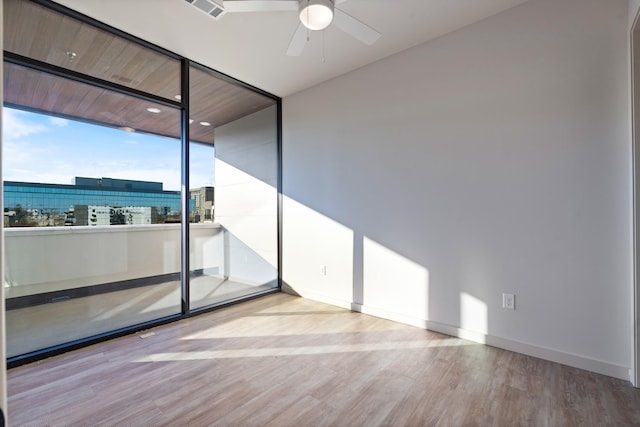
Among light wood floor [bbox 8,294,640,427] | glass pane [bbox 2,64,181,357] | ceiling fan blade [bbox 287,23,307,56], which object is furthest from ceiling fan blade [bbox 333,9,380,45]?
light wood floor [bbox 8,294,640,427]

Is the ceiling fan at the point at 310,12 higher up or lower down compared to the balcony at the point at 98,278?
higher up

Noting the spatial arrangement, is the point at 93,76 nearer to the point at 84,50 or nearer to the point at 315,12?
the point at 84,50

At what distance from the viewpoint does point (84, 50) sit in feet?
9.04

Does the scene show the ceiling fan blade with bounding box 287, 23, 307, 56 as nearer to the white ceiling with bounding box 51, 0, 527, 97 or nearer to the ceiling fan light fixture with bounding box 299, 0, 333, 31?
the ceiling fan light fixture with bounding box 299, 0, 333, 31

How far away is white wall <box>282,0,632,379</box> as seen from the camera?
2297 mm

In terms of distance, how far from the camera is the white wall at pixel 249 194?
390cm

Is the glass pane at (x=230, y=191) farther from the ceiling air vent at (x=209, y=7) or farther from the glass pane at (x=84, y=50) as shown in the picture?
the ceiling air vent at (x=209, y=7)

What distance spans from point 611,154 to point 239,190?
11.8ft

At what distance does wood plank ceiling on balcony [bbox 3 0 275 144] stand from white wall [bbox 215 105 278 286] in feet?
1.25

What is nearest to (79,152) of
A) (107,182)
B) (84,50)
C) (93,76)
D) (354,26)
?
(107,182)

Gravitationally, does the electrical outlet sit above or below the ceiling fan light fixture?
below

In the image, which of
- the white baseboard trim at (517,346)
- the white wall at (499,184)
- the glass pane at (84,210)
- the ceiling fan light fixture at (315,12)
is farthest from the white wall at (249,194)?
the ceiling fan light fixture at (315,12)

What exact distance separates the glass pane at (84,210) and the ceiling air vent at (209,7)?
3.69 feet

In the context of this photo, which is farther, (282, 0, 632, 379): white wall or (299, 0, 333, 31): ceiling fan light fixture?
(282, 0, 632, 379): white wall
